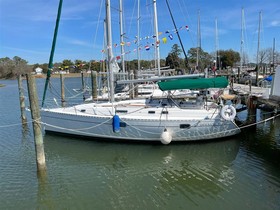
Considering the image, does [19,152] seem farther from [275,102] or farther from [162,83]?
[275,102]

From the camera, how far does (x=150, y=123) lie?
1354cm

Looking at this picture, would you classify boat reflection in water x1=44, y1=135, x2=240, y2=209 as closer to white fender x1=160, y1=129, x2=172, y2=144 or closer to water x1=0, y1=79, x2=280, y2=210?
water x1=0, y1=79, x2=280, y2=210

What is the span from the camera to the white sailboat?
1342 cm

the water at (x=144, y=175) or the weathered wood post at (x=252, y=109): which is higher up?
the weathered wood post at (x=252, y=109)

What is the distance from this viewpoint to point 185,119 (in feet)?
43.8

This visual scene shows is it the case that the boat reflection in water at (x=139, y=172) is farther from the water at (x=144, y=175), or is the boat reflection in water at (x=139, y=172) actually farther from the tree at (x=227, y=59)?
the tree at (x=227, y=59)

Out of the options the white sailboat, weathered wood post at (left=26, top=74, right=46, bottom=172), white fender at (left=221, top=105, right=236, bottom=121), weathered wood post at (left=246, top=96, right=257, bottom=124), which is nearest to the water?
the white sailboat

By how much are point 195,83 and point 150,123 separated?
3.07 meters

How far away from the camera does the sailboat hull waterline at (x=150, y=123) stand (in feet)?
44.0

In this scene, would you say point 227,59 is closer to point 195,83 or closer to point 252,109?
point 252,109

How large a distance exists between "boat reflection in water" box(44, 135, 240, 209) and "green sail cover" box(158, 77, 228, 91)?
296 centimetres

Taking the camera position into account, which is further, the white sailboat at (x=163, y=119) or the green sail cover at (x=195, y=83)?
the green sail cover at (x=195, y=83)

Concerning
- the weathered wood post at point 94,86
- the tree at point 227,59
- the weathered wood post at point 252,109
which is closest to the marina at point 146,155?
the weathered wood post at point 252,109

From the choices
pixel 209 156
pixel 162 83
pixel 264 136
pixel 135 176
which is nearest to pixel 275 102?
pixel 264 136
